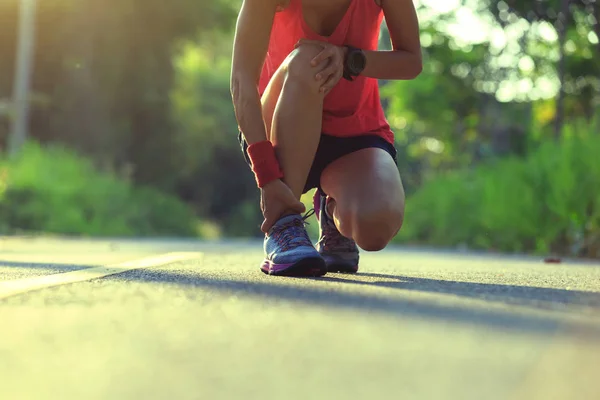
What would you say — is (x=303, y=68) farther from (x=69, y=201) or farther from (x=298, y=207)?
(x=69, y=201)

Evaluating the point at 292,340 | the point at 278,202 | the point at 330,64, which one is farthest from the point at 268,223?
the point at 292,340

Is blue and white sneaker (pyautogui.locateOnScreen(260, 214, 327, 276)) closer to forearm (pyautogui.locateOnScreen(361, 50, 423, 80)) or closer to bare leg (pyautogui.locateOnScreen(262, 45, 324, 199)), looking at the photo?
bare leg (pyautogui.locateOnScreen(262, 45, 324, 199))

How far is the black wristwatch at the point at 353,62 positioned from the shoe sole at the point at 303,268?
2.33 feet

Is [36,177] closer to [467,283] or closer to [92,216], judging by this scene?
[92,216]

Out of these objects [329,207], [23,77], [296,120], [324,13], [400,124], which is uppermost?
[23,77]

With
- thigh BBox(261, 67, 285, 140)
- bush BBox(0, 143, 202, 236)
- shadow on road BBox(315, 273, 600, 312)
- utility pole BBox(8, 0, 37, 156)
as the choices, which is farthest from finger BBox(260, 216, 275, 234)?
utility pole BBox(8, 0, 37, 156)

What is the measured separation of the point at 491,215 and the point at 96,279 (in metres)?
6.83

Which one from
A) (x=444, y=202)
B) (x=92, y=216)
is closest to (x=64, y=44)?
(x=92, y=216)

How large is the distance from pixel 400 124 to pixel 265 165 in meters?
15.4

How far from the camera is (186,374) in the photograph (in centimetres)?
160

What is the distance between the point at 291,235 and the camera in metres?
3.55

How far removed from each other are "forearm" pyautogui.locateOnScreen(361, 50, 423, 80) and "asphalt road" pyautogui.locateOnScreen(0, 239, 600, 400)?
100 centimetres

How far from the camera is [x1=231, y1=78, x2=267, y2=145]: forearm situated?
3734 millimetres

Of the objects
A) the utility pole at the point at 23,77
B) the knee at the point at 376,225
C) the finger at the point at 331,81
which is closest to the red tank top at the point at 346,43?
the finger at the point at 331,81
